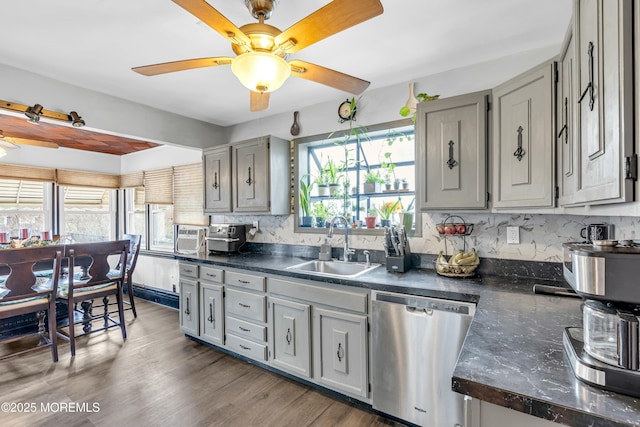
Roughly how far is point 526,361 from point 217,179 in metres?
3.27

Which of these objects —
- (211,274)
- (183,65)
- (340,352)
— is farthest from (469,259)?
(211,274)

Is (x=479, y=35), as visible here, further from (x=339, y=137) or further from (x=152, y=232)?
(x=152, y=232)

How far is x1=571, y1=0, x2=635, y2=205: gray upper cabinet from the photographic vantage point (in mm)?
706

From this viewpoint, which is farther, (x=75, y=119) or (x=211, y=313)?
(x=211, y=313)

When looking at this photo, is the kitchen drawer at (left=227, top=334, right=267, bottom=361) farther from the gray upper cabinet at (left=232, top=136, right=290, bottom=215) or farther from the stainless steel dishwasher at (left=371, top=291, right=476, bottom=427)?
the gray upper cabinet at (left=232, top=136, right=290, bottom=215)

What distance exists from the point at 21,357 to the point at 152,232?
7.65ft

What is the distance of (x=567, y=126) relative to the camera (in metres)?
1.40

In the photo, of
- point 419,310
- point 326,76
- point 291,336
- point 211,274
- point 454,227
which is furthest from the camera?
point 211,274

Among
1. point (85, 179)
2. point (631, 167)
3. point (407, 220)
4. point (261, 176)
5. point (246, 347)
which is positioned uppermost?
point (85, 179)

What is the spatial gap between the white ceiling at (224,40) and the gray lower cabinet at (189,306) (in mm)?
1920

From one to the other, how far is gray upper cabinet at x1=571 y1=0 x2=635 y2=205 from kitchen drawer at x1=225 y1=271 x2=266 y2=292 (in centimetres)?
216

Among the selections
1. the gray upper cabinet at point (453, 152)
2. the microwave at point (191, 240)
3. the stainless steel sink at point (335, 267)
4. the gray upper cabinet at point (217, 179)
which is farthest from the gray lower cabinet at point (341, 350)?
the microwave at point (191, 240)

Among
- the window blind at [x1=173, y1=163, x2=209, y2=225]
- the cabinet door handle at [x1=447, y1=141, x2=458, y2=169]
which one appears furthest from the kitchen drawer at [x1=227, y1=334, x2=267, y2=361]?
the cabinet door handle at [x1=447, y1=141, x2=458, y2=169]

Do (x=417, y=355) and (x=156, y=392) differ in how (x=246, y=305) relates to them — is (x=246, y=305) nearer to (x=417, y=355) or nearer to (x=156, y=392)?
(x=156, y=392)
